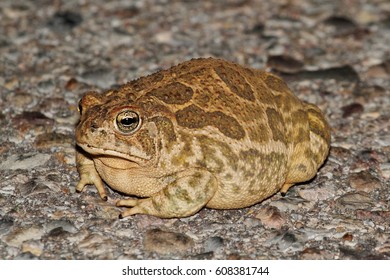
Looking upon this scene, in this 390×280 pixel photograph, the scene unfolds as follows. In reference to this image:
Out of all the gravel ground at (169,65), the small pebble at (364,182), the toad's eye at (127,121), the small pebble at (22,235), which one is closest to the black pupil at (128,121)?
the toad's eye at (127,121)

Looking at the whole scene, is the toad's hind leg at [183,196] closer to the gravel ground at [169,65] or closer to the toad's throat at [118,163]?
the gravel ground at [169,65]

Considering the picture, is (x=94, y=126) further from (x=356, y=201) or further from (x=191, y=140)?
(x=356, y=201)

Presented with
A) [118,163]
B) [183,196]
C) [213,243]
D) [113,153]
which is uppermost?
[113,153]

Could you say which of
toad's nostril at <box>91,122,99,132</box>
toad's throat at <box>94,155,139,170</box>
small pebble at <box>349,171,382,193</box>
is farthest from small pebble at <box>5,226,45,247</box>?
small pebble at <box>349,171,382,193</box>

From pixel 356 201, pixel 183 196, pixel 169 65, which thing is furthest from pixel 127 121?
pixel 169 65
